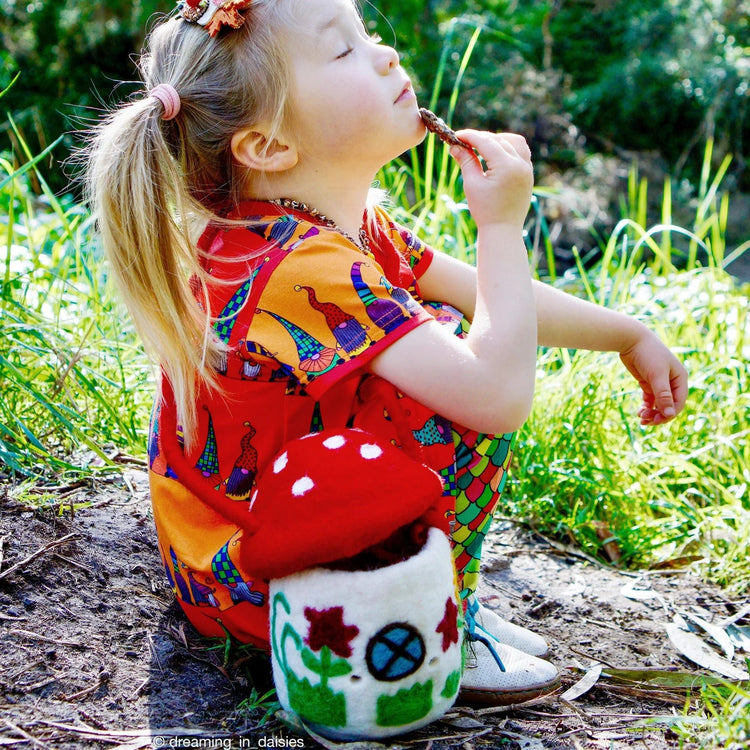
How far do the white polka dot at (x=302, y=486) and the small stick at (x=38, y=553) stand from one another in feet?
1.98

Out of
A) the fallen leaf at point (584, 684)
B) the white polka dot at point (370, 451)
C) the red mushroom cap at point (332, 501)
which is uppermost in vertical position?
the white polka dot at point (370, 451)

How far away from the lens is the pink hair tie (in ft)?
4.54

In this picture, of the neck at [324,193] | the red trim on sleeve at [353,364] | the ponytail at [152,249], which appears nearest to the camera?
the red trim on sleeve at [353,364]

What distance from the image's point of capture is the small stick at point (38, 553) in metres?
1.45

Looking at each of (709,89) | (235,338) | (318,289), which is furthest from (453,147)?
(709,89)

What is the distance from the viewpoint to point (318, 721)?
116 centimetres

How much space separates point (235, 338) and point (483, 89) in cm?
466

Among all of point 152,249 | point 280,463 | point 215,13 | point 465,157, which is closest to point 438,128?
point 465,157

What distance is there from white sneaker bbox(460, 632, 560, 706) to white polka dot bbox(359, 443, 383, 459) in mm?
475

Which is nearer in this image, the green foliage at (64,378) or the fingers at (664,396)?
the fingers at (664,396)

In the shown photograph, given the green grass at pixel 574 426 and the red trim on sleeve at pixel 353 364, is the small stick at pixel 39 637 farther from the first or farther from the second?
the red trim on sleeve at pixel 353 364

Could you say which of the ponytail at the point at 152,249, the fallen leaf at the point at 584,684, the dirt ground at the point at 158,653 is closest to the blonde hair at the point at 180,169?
the ponytail at the point at 152,249

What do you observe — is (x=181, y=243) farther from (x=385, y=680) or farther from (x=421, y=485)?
(x=385, y=680)

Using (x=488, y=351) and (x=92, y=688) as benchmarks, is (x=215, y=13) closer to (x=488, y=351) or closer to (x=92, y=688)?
(x=488, y=351)
